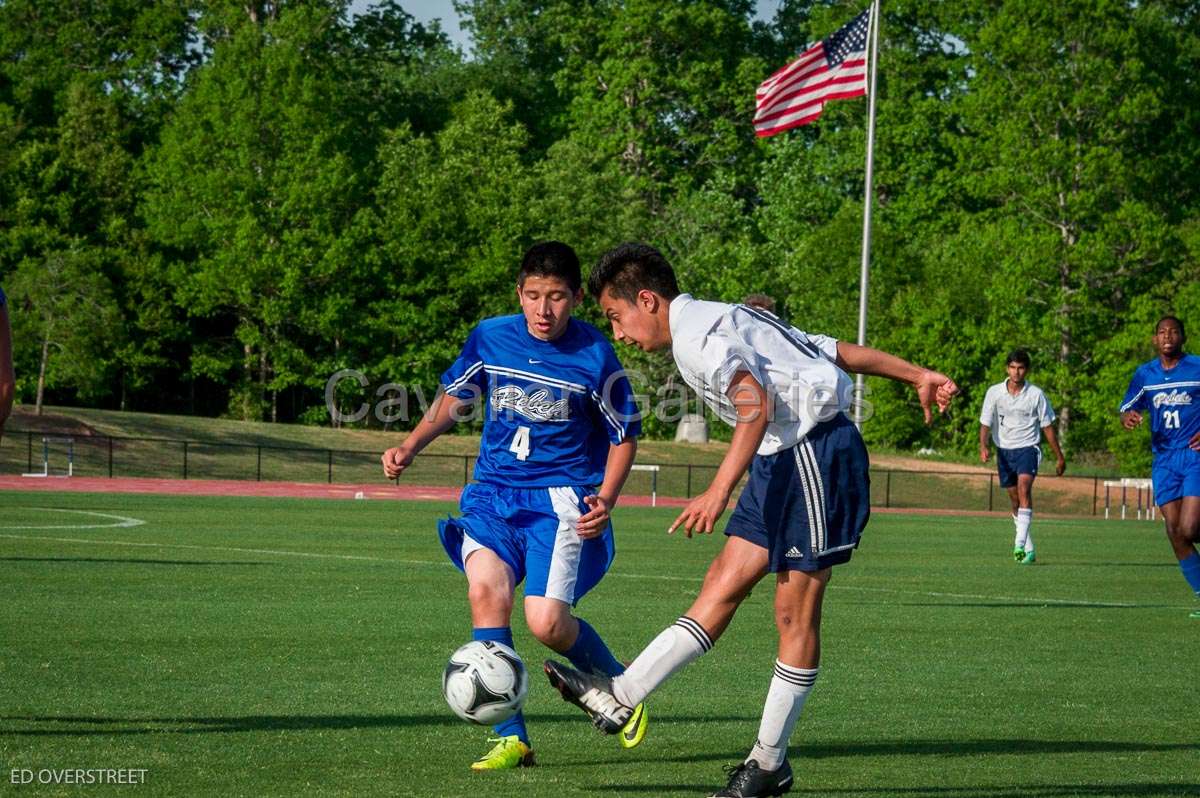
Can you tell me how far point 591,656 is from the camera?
23.7 ft

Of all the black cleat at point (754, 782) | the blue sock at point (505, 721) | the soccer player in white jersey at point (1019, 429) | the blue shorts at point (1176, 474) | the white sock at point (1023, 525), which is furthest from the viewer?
the soccer player in white jersey at point (1019, 429)

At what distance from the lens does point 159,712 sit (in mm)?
7730

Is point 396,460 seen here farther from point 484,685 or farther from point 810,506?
point 810,506

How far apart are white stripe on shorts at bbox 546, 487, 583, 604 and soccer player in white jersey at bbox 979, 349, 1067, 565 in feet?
46.4

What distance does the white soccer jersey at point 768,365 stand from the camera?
607 centimetres

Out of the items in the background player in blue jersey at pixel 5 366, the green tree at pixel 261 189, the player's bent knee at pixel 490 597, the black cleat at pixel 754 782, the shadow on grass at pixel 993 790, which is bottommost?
the shadow on grass at pixel 993 790

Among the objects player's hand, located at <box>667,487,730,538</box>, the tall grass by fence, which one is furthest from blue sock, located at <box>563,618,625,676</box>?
the tall grass by fence

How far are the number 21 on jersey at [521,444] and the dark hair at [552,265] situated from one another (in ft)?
2.14

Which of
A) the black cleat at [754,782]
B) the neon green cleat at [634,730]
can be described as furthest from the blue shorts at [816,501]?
the neon green cleat at [634,730]

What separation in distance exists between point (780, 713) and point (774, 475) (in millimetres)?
899

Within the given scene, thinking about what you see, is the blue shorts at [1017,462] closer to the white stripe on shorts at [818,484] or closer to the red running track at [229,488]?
the white stripe on shorts at [818,484]

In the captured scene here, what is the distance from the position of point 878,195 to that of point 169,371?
93.3ft

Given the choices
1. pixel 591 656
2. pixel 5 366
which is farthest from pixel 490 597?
pixel 5 366

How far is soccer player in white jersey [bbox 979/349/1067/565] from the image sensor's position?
20.7 meters
